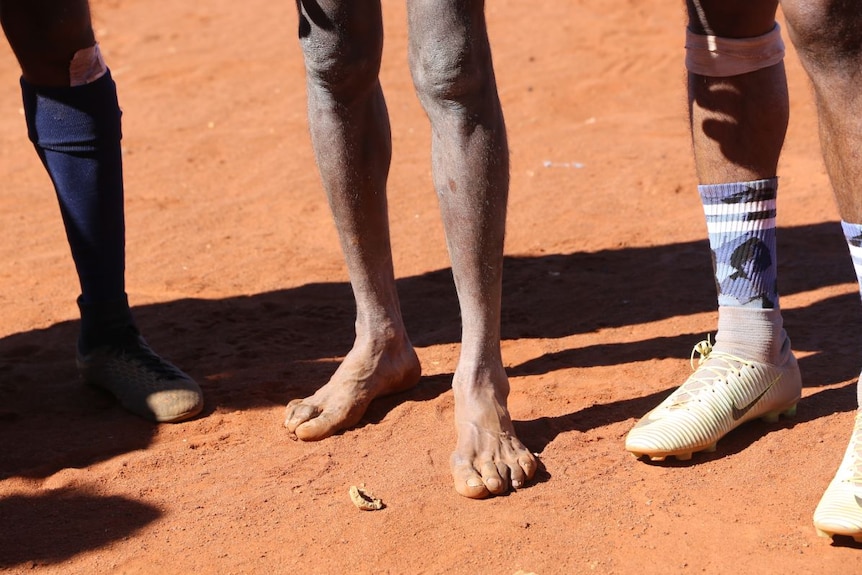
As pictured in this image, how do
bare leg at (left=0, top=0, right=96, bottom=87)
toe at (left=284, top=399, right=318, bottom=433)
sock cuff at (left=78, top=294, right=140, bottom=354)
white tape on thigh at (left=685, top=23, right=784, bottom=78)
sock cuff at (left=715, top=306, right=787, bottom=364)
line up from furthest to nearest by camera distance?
sock cuff at (left=78, top=294, right=140, bottom=354) → bare leg at (left=0, top=0, right=96, bottom=87) → toe at (left=284, top=399, right=318, bottom=433) → sock cuff at (left=715, top=306, right=787, bottom=364) → white tape on thigh at (left=685, top=23, right=784, bottom=78)

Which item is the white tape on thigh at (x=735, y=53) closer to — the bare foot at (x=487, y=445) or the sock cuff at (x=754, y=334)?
the sock cuff at (x=754, y=334)

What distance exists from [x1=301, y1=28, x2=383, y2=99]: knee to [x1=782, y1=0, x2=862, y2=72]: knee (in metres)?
1.11

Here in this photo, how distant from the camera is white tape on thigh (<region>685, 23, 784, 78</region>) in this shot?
2.74m

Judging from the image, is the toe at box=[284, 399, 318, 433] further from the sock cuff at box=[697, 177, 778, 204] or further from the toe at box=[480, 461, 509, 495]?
the sock cuff at box=[697, 177, 778, 204]

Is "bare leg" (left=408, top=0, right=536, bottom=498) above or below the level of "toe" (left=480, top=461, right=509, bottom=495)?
above

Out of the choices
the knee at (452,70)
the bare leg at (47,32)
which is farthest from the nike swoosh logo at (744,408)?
the bare leg at (47,32)

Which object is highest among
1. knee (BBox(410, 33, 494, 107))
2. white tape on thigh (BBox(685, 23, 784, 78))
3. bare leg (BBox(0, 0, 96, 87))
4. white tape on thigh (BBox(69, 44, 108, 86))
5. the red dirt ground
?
bare leg (BBox(0, 0, 96, 87))

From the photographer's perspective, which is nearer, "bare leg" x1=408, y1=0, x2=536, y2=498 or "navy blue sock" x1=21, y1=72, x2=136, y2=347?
"bare leg" x1=408, y1=0, x2=536, y2=498

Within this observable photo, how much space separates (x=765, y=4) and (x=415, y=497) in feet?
4.98

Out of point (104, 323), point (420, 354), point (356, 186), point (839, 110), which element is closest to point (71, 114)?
point (104, 323)

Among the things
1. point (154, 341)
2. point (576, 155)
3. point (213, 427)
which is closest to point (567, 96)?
point (576, 155)

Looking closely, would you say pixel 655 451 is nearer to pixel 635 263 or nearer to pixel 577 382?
pixel 577 382

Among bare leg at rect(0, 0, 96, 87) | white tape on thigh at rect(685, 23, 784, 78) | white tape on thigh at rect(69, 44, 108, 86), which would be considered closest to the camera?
white tape on thigh at rect(685, 23, 784, 78)

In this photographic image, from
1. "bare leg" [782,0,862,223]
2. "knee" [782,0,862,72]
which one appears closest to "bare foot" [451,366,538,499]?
"bare leg" [782,0,862,223]
